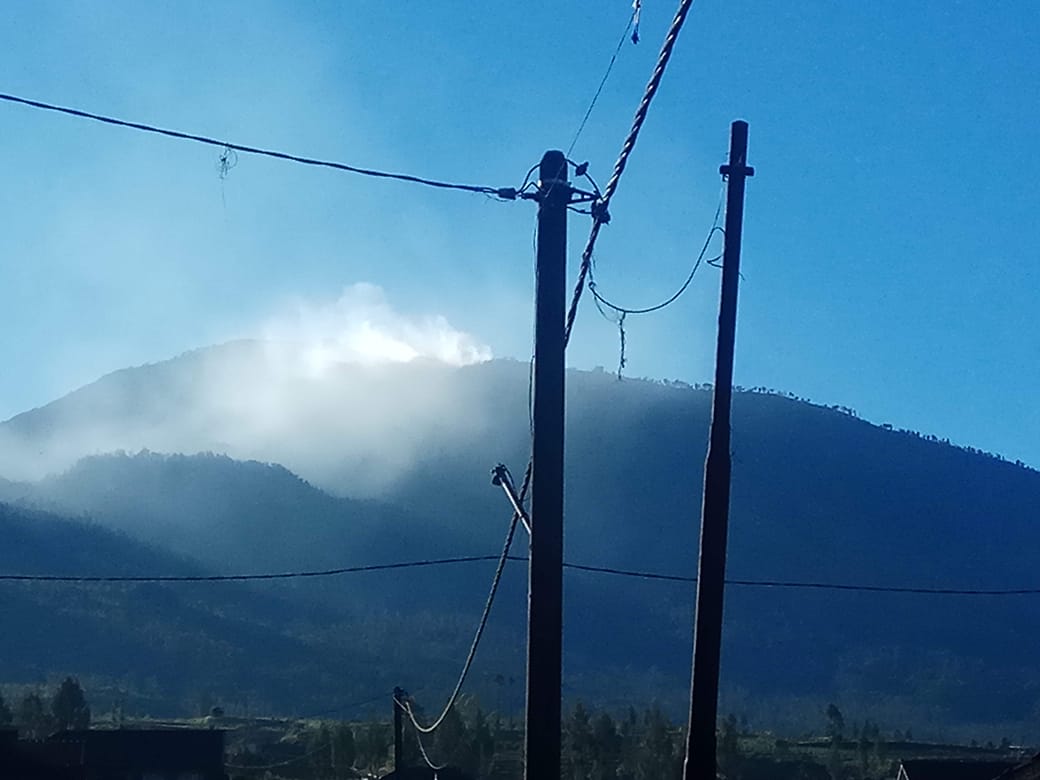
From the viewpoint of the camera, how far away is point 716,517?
14180mm

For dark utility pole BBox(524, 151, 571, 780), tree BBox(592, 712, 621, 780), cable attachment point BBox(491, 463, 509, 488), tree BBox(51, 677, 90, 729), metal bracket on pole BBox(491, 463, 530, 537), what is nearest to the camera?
dark utility pole BBox(524, 151, 571, 780)

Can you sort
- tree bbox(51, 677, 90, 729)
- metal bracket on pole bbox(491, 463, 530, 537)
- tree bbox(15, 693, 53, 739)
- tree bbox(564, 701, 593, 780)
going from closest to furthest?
metal bracket on pole bbox(491, 463, 530, 537), tree bbox(564, 701, 593, 780), tree bbox(15, 693, 53, 739), tree bbox(51, 677, 90, 729)

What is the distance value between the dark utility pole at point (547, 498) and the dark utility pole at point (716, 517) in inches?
104

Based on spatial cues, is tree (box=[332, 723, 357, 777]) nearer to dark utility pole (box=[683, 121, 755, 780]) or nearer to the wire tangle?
the wire tangle

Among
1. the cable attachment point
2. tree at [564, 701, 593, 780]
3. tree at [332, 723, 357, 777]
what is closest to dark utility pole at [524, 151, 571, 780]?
the cable attachment point

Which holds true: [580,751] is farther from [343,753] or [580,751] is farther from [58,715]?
[58,715]

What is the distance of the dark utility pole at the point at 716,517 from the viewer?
13.7 metres

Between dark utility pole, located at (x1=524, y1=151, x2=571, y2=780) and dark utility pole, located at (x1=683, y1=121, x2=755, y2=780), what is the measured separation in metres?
2.65

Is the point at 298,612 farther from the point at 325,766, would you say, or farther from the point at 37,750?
the point at 37,750

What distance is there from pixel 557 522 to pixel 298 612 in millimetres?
190079

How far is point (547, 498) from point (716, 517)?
10.3ft

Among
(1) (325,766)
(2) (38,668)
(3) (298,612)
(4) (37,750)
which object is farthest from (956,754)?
(3) (298,612)

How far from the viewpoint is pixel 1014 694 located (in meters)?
170

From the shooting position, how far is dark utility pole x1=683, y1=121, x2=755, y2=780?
44.9 ft
